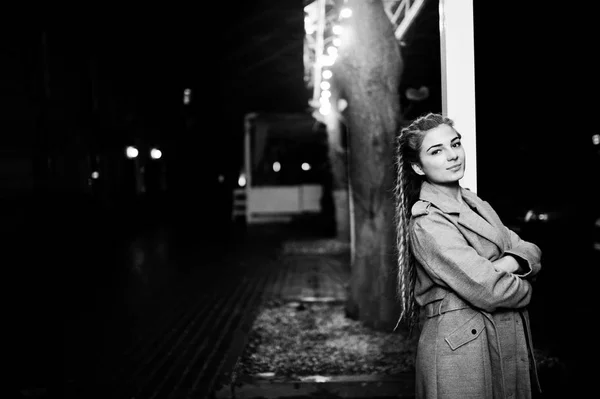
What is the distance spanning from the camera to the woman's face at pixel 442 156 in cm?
252

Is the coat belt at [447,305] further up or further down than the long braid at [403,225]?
further down

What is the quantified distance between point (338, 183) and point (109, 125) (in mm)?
9199

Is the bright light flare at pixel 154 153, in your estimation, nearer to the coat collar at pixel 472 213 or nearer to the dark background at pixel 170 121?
the dark background at pixel 170 121

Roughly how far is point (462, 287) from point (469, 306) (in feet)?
0.42

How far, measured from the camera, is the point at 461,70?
309cm

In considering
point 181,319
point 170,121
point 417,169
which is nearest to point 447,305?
point 417,169

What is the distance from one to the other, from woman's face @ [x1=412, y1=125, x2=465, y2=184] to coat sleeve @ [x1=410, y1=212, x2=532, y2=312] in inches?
7.4

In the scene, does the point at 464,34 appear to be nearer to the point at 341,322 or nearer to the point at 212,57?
the point at 341,322

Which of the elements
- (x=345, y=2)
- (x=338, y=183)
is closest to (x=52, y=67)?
(x=338, y=183)

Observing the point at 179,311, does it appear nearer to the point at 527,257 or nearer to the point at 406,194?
the point at 406,194

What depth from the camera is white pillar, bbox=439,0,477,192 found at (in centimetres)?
307

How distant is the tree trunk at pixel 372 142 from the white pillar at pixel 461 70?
12.1ft

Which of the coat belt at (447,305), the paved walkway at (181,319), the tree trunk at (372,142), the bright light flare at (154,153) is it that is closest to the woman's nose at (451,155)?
the coat belt at (447,305)

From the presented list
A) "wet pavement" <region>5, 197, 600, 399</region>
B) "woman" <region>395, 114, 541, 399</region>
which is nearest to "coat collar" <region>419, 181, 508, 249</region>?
"woman" <region>395, 114, 541, 399</region>
